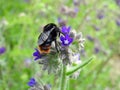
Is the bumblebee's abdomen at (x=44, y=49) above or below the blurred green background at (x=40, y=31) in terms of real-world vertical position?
below

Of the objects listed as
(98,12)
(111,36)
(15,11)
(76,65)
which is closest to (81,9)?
(98,12)

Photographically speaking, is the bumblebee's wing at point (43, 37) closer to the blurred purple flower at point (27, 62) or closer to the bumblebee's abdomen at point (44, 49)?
the bumblebee's abdomen at point (44, 49)

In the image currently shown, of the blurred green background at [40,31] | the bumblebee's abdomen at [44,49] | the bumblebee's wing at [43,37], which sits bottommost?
the bumblebee's abdomen at [44,49]

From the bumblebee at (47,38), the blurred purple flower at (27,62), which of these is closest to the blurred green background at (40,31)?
the blurred purple flower at (27,62)

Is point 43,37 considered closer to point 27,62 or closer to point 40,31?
point 40,31

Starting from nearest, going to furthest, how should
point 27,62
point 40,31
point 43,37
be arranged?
1. point 43,37
2. point 40,31
3. point 27,62

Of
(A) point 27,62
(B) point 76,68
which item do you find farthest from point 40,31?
(B) point 76,68
